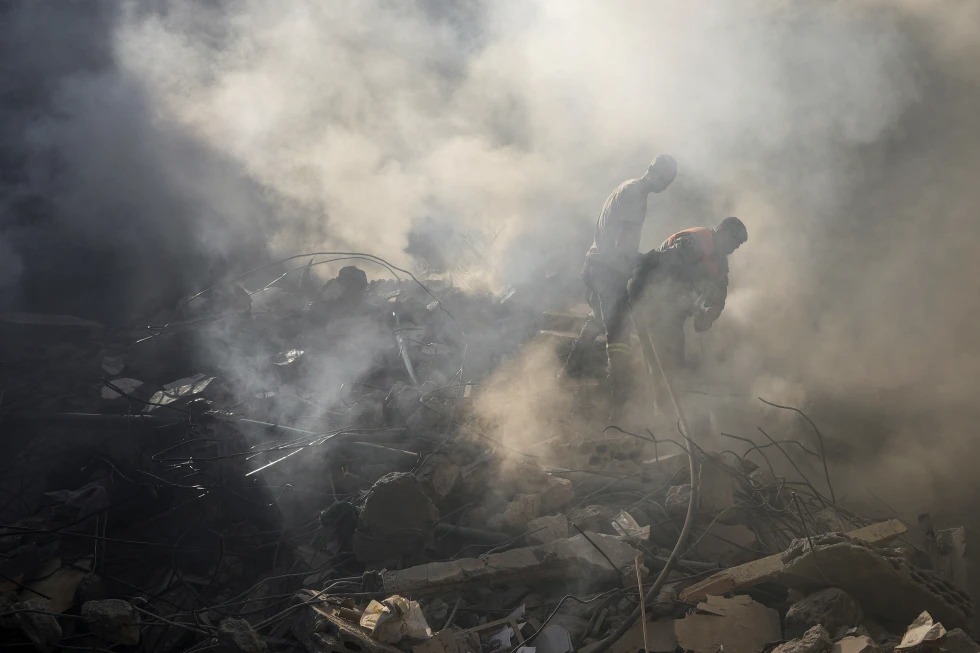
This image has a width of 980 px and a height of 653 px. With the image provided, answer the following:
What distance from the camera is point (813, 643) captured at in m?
2.79

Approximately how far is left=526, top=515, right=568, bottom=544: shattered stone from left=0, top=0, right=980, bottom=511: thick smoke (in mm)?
2702

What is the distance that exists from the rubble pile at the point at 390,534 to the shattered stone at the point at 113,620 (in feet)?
0.04

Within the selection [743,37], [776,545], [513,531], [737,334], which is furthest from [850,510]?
[743,37]

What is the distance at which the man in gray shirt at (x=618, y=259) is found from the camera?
5980 mm

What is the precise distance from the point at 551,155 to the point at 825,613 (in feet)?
28.2

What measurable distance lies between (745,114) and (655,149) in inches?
53.9

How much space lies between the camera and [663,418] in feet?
18.6

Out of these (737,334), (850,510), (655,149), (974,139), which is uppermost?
(655,149)

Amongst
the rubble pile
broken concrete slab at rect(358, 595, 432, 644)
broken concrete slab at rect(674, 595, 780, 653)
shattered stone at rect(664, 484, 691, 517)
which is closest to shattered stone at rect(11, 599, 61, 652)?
the rubble pile

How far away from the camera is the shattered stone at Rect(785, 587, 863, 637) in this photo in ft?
10.3

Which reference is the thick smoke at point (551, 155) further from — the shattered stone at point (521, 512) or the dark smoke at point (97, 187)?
the shattered stone at point (521, 512)

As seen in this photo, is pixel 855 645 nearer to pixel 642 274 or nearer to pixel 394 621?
pixel 394 621

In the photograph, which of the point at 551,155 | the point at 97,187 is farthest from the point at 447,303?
the point at 97,187

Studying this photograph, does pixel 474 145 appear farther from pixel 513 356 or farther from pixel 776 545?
pixel 776 545
